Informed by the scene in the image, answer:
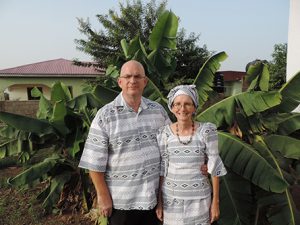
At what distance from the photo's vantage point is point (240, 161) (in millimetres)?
3473

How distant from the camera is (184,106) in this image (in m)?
2.35

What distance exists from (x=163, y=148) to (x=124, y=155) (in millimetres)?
298

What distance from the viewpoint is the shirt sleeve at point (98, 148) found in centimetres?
236

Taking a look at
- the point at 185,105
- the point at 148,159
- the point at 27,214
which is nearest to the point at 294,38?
the point at 185,105

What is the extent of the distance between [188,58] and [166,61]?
33.4 ft

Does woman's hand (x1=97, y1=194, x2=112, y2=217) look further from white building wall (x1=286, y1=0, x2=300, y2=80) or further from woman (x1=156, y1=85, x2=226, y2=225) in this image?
white building wall (x1=286, y1=0, x2=300, y2=80)

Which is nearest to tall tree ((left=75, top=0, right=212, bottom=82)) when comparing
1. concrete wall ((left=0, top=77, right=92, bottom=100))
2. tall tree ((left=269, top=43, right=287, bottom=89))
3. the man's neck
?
tall tree ((left=269, top=43, right=287, bottom=89))

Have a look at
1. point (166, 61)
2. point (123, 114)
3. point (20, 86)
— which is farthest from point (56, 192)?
point (20, 86)

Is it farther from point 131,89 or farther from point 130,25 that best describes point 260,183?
point 130,25

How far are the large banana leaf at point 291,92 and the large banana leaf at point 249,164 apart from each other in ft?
3.80

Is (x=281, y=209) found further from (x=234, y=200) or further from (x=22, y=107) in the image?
(x=22, y=107)

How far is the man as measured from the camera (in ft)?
7.81

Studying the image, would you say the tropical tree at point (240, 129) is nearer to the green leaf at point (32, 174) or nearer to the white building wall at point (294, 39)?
the green leaf at point (32, 174)

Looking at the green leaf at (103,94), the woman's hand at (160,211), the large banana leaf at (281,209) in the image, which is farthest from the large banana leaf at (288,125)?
the woman's hand at (160,211)
